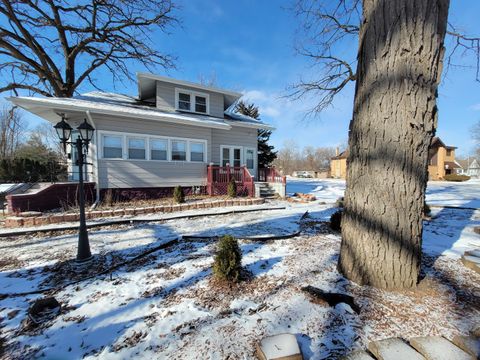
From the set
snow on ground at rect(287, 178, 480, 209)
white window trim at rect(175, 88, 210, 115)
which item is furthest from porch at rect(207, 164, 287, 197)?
white window trim at rect(175, 88, 210, 115)

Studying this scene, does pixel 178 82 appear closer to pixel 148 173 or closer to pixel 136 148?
pixel 136 148

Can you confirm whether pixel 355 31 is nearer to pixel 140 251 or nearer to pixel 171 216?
pixel 171 216

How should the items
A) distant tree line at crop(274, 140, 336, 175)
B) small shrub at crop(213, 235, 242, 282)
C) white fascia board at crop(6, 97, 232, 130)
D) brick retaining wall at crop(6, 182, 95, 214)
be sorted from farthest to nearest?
distant tree line at crop(274, 140, 336, 175), white fascia board at crop(6, 97, 232, 130), brick retaining wall at crop(6, 182, 95, 214), small shrub at crop(213, 235, 242, 282)

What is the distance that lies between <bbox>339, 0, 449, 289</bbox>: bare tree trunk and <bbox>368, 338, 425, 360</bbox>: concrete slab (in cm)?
89

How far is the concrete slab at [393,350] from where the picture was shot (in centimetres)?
153

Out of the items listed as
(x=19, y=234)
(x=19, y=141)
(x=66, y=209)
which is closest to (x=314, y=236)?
(x=19, y=234)

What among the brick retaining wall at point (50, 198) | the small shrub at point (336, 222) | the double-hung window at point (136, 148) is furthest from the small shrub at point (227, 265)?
the double-hung window at point (136, 148)

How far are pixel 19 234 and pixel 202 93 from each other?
30.3 feet

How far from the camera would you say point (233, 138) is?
11.5 meters

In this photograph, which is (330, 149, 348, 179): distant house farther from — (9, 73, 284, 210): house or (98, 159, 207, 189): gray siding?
(98, 159, 207, 189): gray siding

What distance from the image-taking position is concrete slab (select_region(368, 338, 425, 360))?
153cm

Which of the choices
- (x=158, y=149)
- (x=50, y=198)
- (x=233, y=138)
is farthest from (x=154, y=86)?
(x=50, y=198)

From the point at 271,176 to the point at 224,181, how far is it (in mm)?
3104

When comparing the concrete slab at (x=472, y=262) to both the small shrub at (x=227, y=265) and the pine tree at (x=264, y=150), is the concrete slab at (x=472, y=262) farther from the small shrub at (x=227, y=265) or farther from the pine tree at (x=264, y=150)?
the pine tree at (x=264, y=150)
